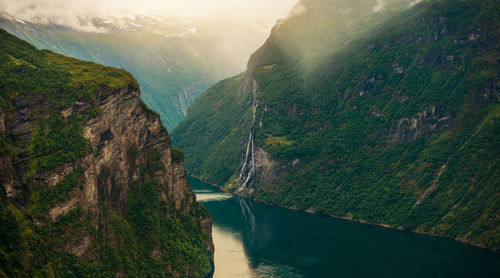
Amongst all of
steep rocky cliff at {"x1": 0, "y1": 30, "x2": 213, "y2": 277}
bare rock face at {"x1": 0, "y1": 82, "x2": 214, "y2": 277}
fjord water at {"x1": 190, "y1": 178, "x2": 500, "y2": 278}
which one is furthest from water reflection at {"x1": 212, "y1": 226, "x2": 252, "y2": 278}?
steep rocky cliff at {"x1": 0, "y1": 30, "x2": 213, "y2": 277}

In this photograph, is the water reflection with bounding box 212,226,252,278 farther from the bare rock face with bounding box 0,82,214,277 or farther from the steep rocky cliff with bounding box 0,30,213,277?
the steep rocky cliff with bounding box 0,30,213,277

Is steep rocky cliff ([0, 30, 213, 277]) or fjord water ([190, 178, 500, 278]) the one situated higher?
steep rocky cliff ([0, 30, 213, 277])

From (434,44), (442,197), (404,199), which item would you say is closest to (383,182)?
(404,199)

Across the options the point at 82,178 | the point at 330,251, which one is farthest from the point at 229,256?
the point at 82,178

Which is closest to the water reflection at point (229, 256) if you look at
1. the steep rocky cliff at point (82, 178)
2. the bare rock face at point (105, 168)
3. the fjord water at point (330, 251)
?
the fjord water at point (330, 251)

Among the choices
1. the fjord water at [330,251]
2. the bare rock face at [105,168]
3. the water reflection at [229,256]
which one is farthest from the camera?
the fjord water at [330,251]

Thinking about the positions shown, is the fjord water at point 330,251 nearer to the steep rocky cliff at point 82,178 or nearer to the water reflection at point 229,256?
the water reflection at point 229,256
